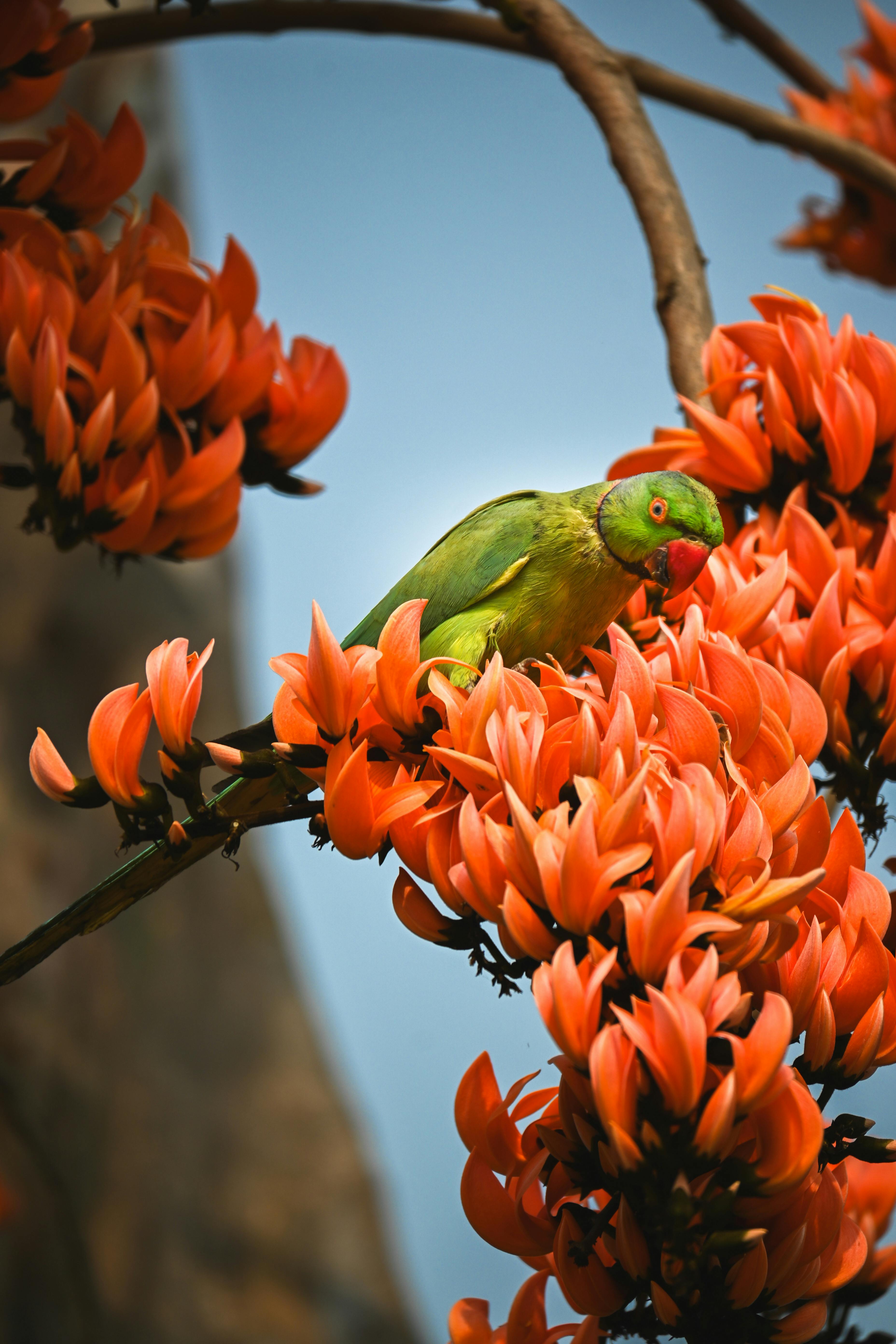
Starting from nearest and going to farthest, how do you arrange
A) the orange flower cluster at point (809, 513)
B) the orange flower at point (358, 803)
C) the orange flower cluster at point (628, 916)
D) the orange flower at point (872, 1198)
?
the orange flower cluster at point (628, 916) < the orange flower at point (358, 803) < the orange flower cluster at point (809, 513) < the orange flower at point (872, 1198)

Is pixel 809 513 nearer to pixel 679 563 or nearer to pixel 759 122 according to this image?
pixel 679 563

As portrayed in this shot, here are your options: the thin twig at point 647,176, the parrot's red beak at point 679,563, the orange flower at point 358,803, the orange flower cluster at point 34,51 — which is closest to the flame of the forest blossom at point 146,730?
the orange flower at point 358,803

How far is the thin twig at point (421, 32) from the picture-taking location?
1.52 meters

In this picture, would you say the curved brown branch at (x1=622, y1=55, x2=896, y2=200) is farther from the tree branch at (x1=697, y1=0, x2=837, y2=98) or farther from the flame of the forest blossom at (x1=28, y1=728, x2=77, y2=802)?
the flame of the forest blossom at (x1=28, y1=728, x2=77, y2=802)

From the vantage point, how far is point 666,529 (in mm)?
1150

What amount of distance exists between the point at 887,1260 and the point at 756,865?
79 centimetres

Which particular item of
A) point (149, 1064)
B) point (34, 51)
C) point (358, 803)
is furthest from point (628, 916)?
point (149, 1064)

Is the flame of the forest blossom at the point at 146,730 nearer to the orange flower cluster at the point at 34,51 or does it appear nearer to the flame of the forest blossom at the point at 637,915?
the flame of the forest blossom at the point at 637,915

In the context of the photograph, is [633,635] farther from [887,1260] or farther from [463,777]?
[887,1260]

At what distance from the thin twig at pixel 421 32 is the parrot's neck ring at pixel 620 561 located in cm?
74

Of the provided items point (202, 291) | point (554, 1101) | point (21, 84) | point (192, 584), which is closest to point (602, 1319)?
point (554, 1101)

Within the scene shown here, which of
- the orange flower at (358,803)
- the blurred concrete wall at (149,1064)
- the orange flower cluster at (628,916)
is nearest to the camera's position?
the orange flower cluster at (628,916)

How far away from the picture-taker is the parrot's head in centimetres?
111

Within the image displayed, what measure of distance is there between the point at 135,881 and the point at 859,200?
8.68ft
